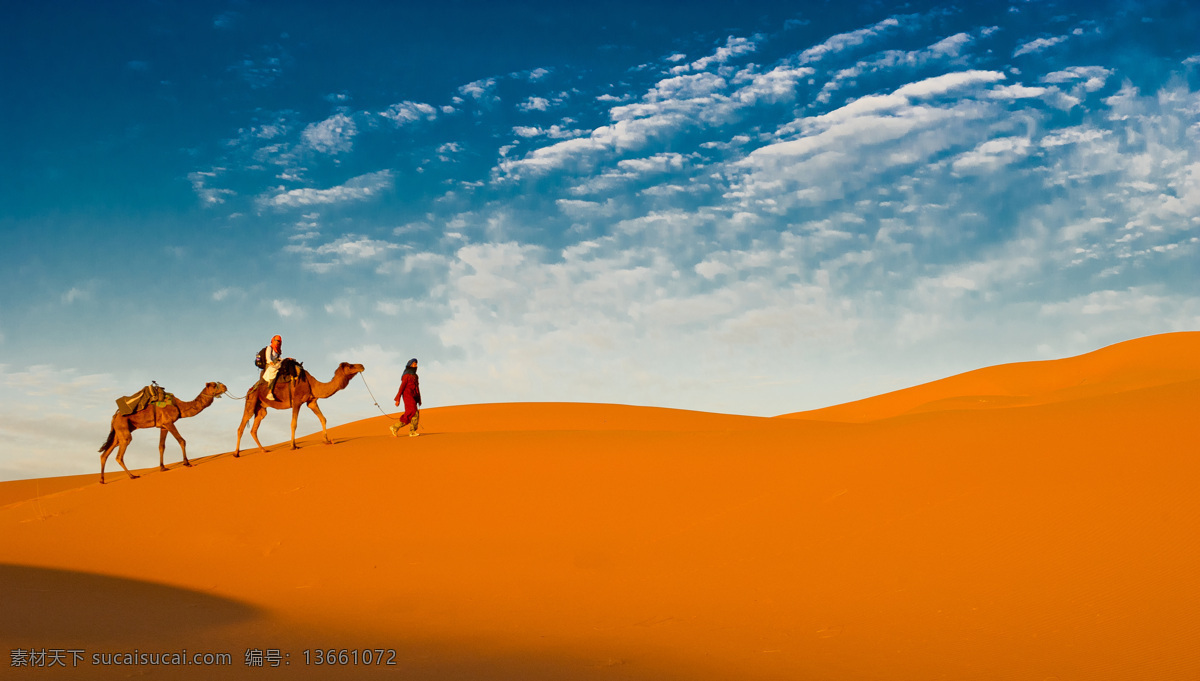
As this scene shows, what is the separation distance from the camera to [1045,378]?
35.1 meters

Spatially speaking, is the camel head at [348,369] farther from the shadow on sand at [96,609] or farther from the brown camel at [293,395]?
the shadow on sand at [96,609]

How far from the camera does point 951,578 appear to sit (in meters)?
9.62

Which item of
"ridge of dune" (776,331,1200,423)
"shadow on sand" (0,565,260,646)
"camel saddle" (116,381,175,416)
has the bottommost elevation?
"shadow on sand" (0,565,260,646)

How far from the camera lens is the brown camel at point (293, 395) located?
1695 cm

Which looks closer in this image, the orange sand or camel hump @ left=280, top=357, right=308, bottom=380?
the orange sand

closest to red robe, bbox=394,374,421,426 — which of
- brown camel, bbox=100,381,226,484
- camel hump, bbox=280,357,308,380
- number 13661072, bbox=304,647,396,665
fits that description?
camel hump, bbox=280,357,308,380

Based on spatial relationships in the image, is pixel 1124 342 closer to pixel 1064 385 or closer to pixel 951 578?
pixel 1064 385

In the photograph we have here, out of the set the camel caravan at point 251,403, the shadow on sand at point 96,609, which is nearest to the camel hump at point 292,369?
the camel caravan at point 251,403

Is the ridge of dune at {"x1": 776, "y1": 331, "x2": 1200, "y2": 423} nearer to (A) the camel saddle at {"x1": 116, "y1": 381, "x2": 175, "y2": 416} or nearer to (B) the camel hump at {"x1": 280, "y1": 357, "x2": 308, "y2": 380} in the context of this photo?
(B) the camel hump at {"x1": 280, "y1": 357, "x2": 308, "y2": 380}

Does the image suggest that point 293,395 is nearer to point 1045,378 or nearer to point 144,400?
point 144,400

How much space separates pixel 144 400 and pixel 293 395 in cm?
329

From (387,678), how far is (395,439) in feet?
38.7

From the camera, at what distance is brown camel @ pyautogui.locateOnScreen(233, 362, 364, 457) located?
17.0 m

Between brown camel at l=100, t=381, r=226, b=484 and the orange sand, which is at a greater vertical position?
brown camel at l=100, t=381, r=226, b=484
